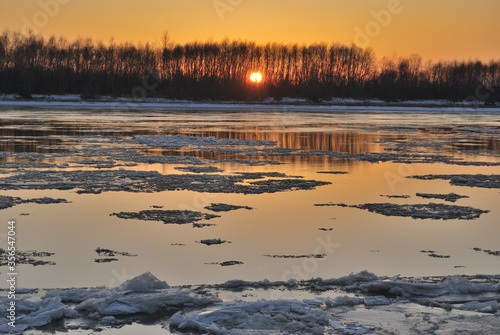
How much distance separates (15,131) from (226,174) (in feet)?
45.5

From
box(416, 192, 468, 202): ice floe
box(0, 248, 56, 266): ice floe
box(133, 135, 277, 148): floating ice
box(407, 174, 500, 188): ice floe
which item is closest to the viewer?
box(0, 248, 56, 266): ice floe

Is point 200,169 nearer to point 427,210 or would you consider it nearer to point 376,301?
point 427,210

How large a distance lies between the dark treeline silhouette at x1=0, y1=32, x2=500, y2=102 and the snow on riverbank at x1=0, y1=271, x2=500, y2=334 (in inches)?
2765

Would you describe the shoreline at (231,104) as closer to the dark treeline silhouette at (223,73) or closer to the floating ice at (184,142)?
the dark treeline silhouette at (223,73)

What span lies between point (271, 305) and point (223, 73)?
99.8 m

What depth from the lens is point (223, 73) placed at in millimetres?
103438

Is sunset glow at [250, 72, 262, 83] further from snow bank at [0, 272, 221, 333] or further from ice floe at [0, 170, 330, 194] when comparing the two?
snow bank at [0, 272, 221, 333]

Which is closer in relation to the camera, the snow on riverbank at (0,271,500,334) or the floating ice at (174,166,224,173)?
the snow on riverbank at (0,271,500,334)

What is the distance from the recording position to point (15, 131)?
23766mm

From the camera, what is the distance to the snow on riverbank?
481 centimetres

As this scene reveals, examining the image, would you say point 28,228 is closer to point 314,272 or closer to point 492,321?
point 314,272

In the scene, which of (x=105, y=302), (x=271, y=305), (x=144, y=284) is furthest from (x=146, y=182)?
(x=271, y=305)

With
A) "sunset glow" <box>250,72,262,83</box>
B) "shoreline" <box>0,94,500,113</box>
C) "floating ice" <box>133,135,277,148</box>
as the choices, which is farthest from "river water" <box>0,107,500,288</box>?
"sunset glow" <box>250,72,262,83</box>

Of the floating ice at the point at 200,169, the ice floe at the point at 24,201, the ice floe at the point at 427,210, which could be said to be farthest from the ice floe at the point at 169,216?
the floating ice at the point at 200,169
